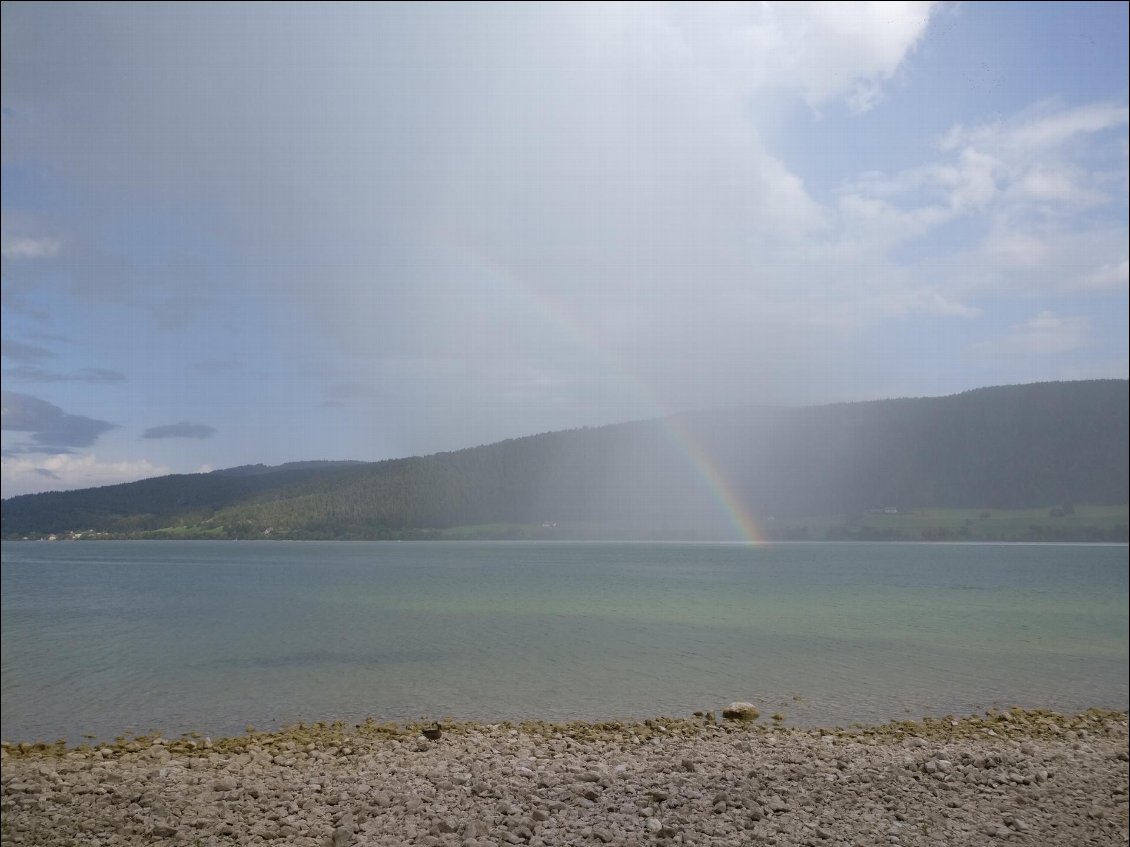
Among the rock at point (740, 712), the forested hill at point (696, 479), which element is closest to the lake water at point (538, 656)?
the rock at point (740, 712)

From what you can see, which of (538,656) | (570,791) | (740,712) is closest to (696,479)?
(538,656)

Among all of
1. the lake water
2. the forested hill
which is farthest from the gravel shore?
the forested hill

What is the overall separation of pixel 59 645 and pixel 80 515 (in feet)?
440

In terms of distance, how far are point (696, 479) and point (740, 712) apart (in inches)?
6842

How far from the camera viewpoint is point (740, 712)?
1431 cm

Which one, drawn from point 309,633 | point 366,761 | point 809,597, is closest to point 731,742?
point 366,761

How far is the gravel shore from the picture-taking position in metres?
8.05

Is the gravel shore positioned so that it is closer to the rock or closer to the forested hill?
the rock

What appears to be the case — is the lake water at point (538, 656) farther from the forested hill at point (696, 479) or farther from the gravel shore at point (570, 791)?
the forested hill at point (696, 479)

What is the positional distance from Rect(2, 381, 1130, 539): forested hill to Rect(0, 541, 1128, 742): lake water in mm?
111834

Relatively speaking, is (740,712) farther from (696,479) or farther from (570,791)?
(696,479)

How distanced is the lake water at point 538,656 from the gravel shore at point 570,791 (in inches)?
118

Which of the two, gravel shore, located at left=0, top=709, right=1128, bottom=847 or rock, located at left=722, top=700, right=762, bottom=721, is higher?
gravel shore, located at left=0, top=709, right=1128, bottom=847

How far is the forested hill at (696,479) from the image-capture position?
145875 mm
